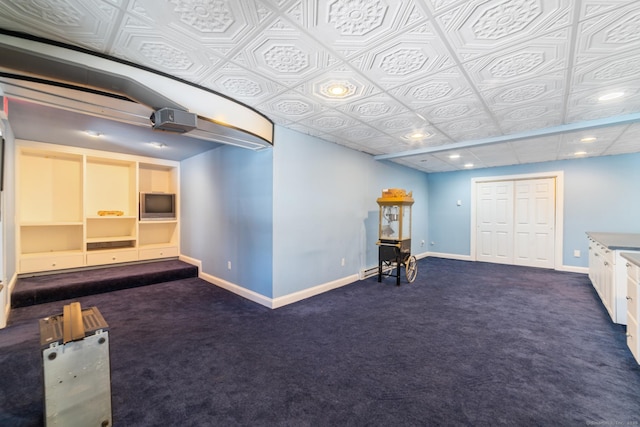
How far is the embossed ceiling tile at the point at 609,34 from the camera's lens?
1521 millimetres

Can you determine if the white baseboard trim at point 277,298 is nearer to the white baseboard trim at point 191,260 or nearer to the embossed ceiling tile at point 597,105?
the white baseboard trim at point 191,260

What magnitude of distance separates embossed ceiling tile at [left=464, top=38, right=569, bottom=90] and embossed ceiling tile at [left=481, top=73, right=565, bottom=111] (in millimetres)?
107

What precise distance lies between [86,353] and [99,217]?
4.26 m

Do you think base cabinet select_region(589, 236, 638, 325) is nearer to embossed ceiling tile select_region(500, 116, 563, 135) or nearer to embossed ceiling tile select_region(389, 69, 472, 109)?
embossed ceiling tile select_region(500, 116, 563, 135)

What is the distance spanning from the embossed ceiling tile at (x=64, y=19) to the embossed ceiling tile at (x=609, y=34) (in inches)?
108

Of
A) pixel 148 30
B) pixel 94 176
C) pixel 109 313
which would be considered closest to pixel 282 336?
pixel 109 313

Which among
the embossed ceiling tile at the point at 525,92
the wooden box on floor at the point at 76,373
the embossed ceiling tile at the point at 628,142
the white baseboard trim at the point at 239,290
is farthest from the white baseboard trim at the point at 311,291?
the embossed ceiling tile at the point at 628,142

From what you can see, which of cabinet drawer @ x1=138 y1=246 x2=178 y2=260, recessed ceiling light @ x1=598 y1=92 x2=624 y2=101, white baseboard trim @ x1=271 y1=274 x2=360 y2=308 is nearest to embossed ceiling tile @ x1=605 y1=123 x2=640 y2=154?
recessed ceiling light @ x1=598 y1=92 x2=624 y2=101

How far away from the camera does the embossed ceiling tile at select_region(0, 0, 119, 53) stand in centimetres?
145

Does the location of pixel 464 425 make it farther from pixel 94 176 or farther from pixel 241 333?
pixel 94 176

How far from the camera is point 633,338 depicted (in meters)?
2.26

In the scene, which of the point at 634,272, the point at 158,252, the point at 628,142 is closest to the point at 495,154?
the point at 628,142

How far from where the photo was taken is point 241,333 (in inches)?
110

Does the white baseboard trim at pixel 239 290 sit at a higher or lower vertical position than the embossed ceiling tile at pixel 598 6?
lower
